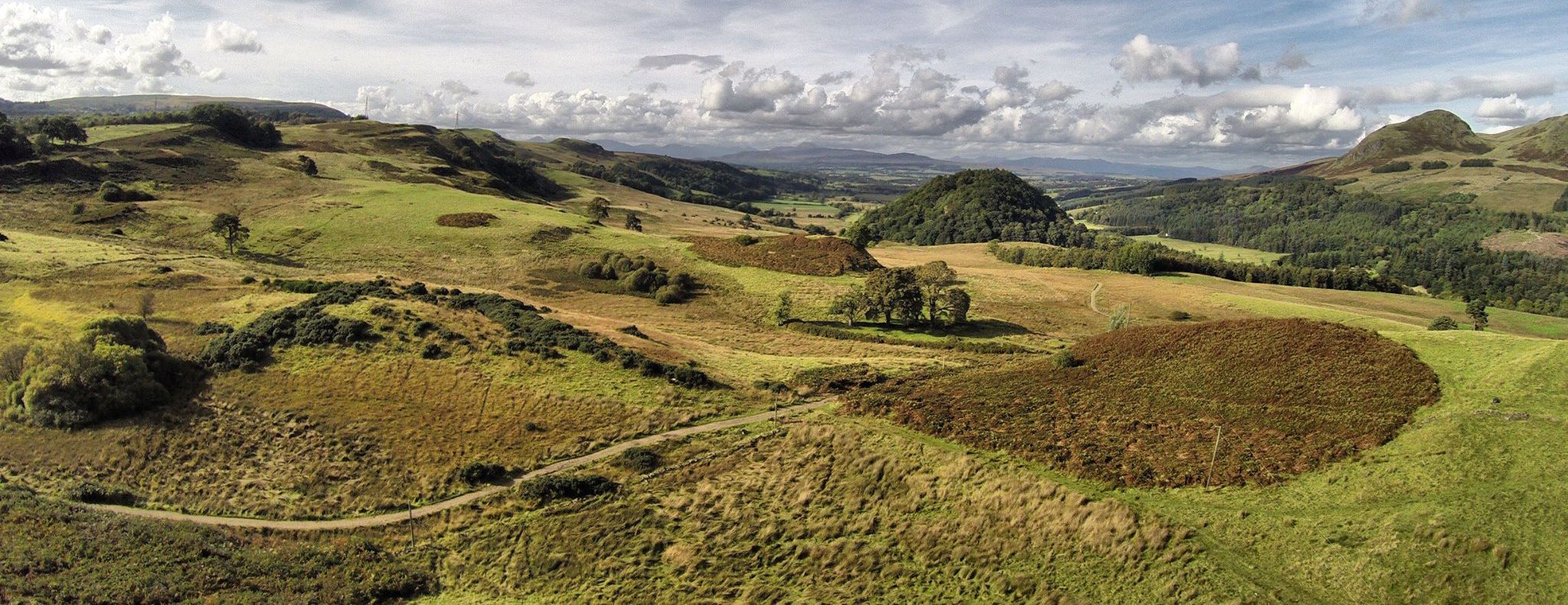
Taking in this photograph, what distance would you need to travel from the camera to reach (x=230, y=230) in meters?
77.0

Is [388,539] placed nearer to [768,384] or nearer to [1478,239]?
[768,384]

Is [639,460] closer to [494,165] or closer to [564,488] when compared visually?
[564,488]

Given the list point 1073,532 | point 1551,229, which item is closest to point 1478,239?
A: point 1551,229

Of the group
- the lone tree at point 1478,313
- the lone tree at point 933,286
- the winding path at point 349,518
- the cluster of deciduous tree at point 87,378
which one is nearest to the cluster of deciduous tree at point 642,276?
the lone tree at point 933,286

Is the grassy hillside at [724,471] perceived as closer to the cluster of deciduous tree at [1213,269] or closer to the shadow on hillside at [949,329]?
the shadow on hillside at [949,329]

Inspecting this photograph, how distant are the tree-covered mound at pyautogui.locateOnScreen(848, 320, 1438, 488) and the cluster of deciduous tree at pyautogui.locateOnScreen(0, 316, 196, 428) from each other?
127 feet

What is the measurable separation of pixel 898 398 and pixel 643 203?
14650 cm

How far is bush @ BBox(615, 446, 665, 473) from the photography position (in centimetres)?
3384

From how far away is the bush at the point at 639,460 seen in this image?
33.8 meters

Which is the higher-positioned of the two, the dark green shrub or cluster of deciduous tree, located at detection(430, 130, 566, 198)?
cluster of deciduous tree, located at detection(430, 130, 566, 198)

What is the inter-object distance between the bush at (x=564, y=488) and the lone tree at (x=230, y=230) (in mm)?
67778

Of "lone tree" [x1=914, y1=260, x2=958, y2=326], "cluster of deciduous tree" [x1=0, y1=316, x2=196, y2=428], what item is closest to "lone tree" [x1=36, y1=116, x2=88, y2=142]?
"cluster of deciduous tree" [x1=0, y1=316, x2=196, y2=428]

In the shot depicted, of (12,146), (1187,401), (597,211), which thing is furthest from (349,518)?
(12,146)

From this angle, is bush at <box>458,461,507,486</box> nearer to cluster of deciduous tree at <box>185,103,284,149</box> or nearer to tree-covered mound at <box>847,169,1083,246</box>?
tree-covered mound at <box>847,169,1083,246</box>
